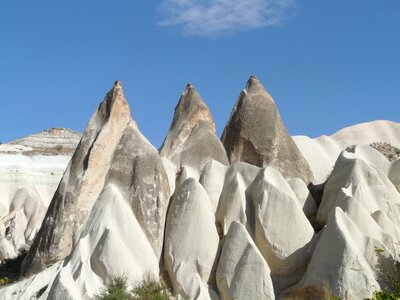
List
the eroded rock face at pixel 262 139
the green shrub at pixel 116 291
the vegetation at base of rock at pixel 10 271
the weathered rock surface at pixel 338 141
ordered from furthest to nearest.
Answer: the weathered rock surface at pixel 338 141 → the eroded rock face at pixel 262 139 → the vegetation at base of rock at pixel 10 271 → the green shrub at pixel 116 291

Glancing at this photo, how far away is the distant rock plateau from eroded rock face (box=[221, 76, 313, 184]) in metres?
0.04

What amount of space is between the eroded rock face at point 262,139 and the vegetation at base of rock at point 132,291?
5.71 metres

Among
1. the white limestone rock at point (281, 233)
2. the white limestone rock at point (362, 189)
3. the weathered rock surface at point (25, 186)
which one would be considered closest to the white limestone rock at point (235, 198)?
the white limestone rock at point (281, 233)

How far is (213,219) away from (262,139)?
12.9 ft

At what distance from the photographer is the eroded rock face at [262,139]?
2186cm

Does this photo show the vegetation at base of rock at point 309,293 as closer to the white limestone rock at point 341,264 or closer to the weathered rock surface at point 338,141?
the white limestone rock at point 341,264

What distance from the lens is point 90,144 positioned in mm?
20406

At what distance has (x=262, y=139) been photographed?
2212 cm

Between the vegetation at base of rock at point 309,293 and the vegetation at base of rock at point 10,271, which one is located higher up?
the vegetation at base of rock at point 10,271

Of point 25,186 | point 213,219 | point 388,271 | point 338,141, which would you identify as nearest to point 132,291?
point 213,219

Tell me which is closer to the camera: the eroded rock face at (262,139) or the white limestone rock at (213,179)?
the white limestone rock at (213,179)

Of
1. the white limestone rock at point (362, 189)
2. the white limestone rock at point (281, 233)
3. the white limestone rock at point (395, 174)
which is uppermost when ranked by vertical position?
the white limestone rock at point (395, 174)

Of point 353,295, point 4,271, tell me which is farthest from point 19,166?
point 353,295

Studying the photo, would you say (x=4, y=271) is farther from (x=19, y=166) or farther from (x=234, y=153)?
(x=19, y=166)
